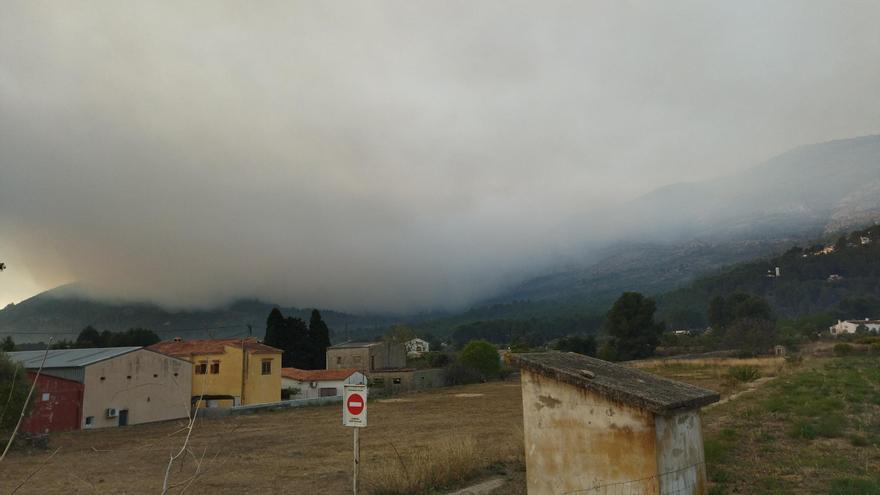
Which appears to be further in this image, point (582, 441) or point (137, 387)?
point (137, 387)

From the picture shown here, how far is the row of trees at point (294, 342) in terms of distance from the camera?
64.6 m

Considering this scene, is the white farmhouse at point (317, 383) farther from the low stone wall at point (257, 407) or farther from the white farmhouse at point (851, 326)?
the white farmhouse at point (851, 326)

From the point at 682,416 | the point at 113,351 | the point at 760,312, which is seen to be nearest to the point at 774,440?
the point at 682,416

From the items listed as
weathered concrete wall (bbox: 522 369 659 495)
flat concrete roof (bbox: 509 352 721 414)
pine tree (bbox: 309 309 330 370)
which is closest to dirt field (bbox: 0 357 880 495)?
flat concrete roof (bbox: 509 352 721 414)

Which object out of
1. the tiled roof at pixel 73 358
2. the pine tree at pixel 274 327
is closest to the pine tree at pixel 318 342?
the pine tree at pixel 274 327

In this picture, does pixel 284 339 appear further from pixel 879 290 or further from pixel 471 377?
pixel 879 290

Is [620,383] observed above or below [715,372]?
above

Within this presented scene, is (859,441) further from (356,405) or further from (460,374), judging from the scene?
(460,374)

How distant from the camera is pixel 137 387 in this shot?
30.6 m

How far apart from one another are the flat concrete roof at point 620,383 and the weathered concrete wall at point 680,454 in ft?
0.73

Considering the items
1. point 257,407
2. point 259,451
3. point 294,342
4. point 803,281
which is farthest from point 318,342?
point 803,281

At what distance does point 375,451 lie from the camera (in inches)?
690

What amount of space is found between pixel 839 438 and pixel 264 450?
17486 millimetres

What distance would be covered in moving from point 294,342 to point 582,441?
62460mm
